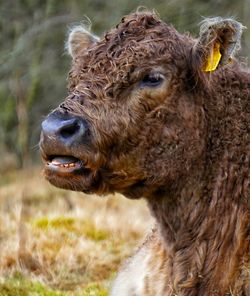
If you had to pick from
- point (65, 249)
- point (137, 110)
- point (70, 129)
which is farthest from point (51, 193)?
point (70, 129)

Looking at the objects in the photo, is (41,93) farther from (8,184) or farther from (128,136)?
(128,136)

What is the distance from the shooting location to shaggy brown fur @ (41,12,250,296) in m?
5.34

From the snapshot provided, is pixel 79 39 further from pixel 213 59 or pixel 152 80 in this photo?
pixel 213 59

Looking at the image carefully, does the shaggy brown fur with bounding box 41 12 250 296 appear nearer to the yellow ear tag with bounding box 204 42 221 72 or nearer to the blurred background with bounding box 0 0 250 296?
the yellow ear tag with bounding box 204 42 221 72

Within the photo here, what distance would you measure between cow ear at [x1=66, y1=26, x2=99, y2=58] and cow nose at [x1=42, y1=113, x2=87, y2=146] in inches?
49.3

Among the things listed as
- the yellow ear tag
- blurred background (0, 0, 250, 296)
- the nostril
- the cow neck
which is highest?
the yellow ear tag

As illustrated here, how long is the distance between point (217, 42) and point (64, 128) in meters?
1.17

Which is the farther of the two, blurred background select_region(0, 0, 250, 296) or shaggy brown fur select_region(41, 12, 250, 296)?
blurred background select_region(0, 0, 250, 296)

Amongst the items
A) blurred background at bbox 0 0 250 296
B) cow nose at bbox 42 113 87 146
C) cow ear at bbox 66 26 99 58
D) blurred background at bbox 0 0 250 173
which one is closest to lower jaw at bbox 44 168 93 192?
cow nose at bbox 42 113 87 146

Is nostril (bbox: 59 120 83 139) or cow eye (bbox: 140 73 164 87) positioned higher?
cow eye (bbox: 140 73 164 87)

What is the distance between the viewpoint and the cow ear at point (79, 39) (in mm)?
6320

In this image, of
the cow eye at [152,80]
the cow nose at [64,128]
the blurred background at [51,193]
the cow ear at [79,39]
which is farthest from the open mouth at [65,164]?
the cow ear at [79,39]

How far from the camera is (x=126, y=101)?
17.6 feet

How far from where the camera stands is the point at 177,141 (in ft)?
17.8
